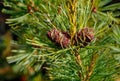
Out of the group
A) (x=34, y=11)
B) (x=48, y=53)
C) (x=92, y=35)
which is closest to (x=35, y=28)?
(x=34, y=11)

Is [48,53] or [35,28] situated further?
[35,28]

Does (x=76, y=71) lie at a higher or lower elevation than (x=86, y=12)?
lower

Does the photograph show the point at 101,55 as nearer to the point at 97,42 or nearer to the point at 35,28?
the point at 97,42
